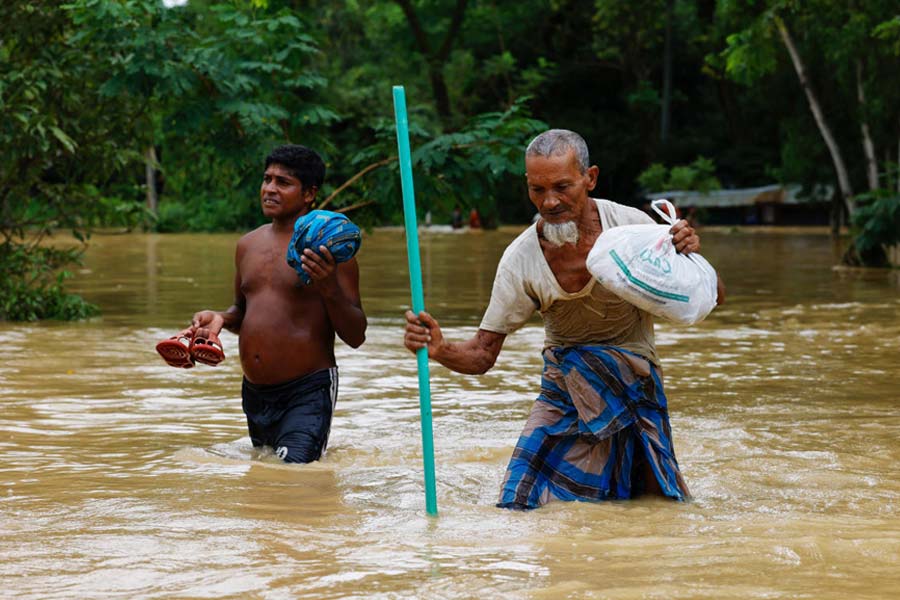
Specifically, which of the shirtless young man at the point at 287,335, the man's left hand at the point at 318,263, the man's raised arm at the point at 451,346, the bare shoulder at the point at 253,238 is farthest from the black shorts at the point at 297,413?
the man's raised arm at the point at 451,346

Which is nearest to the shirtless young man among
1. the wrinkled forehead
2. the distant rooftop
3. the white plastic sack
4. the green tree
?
the wrinkled forehead

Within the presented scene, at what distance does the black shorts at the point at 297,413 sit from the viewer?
615cm

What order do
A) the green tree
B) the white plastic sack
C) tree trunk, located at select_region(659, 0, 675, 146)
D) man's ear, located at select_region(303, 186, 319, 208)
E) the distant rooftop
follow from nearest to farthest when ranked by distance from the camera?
the white plastic sack
man's ear, located at select_region(303, 186, 319, 208)
the green tree
tree trunk, located at select_region(659, 0, 675, 146)
the distant rooftop

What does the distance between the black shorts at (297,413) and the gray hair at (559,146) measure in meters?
1.81

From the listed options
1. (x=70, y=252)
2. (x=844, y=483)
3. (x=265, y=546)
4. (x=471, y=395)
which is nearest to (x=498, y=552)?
(x=265, y=546)

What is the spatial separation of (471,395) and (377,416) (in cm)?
99

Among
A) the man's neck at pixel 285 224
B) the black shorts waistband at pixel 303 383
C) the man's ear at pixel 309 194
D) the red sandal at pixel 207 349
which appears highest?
the man's ear at pixel 309 194

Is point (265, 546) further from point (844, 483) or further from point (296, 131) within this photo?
point (296, 131)

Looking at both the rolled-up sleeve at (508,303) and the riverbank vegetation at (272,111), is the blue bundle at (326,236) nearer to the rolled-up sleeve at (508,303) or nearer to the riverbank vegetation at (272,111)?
the rolled-up sleeve at (508,303)

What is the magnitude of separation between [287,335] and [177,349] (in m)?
0.58

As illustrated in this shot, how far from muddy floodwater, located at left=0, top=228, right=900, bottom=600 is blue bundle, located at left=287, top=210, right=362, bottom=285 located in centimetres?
101

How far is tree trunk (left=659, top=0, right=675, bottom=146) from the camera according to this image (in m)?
44.3

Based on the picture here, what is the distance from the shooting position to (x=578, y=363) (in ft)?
16.8

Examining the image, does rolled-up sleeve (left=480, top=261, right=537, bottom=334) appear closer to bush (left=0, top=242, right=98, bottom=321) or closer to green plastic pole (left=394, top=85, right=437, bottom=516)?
green plastic pole (left=394, top=85, right=437, bottom=516)
